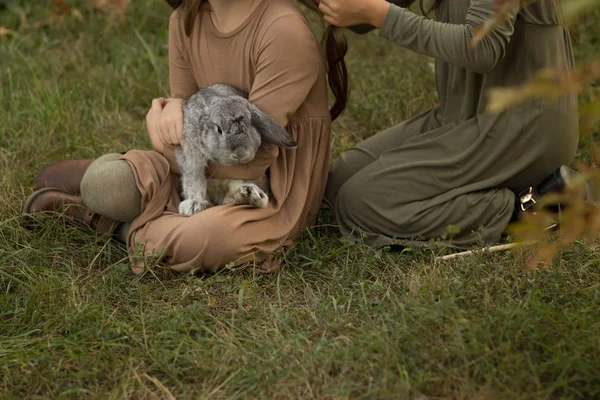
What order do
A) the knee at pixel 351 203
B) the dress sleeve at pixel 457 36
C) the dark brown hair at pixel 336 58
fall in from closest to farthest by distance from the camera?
the dress sleeve at pixel 457 36 → the dark brown hair at pixel 336 58 → the knee at pixel 351 203

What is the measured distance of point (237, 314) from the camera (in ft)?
8.84

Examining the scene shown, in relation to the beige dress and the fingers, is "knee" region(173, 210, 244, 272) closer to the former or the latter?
the beige dress

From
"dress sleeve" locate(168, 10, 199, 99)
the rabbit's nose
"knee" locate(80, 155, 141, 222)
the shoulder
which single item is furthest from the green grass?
the shoulder

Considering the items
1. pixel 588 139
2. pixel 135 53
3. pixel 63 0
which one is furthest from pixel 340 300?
pixel 63 0

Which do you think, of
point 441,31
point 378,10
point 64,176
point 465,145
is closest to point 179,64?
point 64,176

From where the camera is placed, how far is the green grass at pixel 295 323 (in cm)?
222

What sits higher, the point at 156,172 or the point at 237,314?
the point at 156,172

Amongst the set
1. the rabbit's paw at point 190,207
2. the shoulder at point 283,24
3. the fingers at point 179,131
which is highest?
the shoulder at point 283,24

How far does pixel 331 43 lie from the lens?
3105 millimetres

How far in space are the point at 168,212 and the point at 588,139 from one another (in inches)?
86.9

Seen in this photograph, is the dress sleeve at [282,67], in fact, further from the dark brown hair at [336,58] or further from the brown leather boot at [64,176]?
the brown leather boot at [64,176]

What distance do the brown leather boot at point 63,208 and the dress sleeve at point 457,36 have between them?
1.47 metres

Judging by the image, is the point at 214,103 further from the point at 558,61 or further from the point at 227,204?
the point at 558,61

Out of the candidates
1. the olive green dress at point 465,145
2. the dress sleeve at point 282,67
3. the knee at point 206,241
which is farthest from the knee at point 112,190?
the olive green dress at point 465,145
